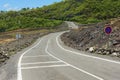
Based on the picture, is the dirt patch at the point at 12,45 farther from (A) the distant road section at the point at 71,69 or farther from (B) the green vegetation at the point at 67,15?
(B) the green vegetation at the point at 67,15

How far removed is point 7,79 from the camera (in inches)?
687

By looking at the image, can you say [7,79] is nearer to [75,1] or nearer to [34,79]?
[34,79]

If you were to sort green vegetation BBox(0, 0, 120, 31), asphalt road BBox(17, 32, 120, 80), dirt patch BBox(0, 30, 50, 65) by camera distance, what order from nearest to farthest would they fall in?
asphalt road BBox(17, 32, 120, 80) → dirt patch BBox(0, 30, 50, 65) → green vegetation BBox(0, 0, 120, 31)

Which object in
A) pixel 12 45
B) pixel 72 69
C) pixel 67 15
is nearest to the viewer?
pixel 72 69

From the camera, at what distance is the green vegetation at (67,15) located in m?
145

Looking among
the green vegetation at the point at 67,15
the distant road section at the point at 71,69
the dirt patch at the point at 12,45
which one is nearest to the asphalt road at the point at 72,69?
the distant road section at the point at 71,69

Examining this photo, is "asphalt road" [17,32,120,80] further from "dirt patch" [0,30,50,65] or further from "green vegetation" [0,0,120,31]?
"green vegetation" [0,0,120,31]

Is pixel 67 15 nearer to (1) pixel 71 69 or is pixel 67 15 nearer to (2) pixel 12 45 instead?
(2) pixel 12 45

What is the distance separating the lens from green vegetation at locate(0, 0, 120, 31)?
145125 mm

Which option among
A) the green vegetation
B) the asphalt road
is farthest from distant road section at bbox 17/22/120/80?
the green vegetation

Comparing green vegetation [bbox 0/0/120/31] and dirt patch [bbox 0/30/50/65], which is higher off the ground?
green vegetation [bbox 0/0/120/31]

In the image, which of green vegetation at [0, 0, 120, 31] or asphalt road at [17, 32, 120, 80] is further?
green vegetation at [0, 0, 120, 31]

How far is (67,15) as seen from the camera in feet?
556

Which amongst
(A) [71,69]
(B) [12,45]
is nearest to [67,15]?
(B) [12,45]
